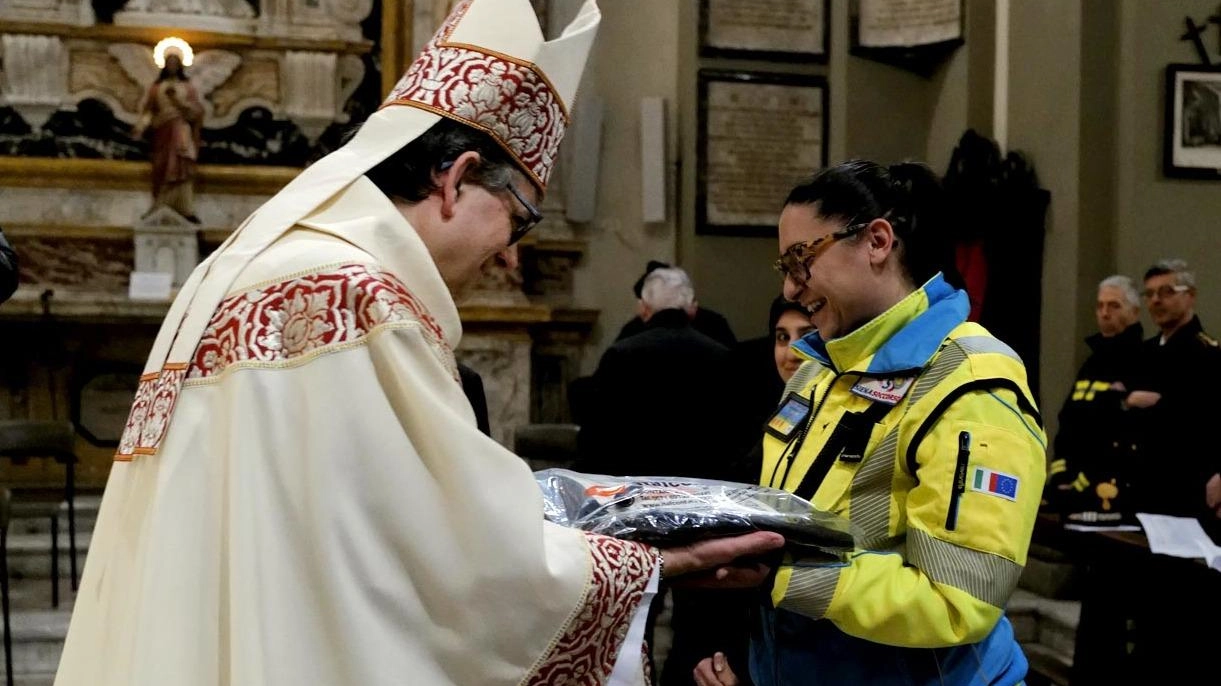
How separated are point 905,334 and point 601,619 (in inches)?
26.6

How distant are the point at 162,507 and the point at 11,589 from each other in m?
5.38

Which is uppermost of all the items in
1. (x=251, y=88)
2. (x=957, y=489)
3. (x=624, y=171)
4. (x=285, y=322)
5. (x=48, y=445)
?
(x=251, y=88)

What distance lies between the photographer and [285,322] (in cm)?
158

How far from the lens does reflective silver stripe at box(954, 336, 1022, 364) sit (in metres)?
1.94

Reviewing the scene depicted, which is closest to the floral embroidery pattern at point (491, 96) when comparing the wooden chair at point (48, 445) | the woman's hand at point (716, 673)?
the woman's hand at point (716, 673)

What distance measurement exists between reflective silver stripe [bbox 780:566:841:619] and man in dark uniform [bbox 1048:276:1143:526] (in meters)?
3.72

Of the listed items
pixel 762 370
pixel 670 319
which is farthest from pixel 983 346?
pixel 670 319

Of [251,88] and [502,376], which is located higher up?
[251,88]

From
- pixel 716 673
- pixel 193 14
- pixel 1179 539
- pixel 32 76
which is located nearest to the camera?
pixel 716 673

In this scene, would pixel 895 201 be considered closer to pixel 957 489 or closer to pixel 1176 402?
pixel 957 489

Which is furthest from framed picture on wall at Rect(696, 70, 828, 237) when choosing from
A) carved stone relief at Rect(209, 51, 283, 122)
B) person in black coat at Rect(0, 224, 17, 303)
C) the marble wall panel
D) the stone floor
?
person in black coat at Rect(0, 224, 17, 303)

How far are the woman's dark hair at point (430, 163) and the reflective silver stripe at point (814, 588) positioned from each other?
0.67 meters

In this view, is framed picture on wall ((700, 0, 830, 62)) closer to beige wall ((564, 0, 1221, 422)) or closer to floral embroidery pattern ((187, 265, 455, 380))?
beige wall ((564, 0, 1221, 422))

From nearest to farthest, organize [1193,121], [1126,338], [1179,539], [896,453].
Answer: [896,453], [1179,539], [1126,338], [1193,121]
